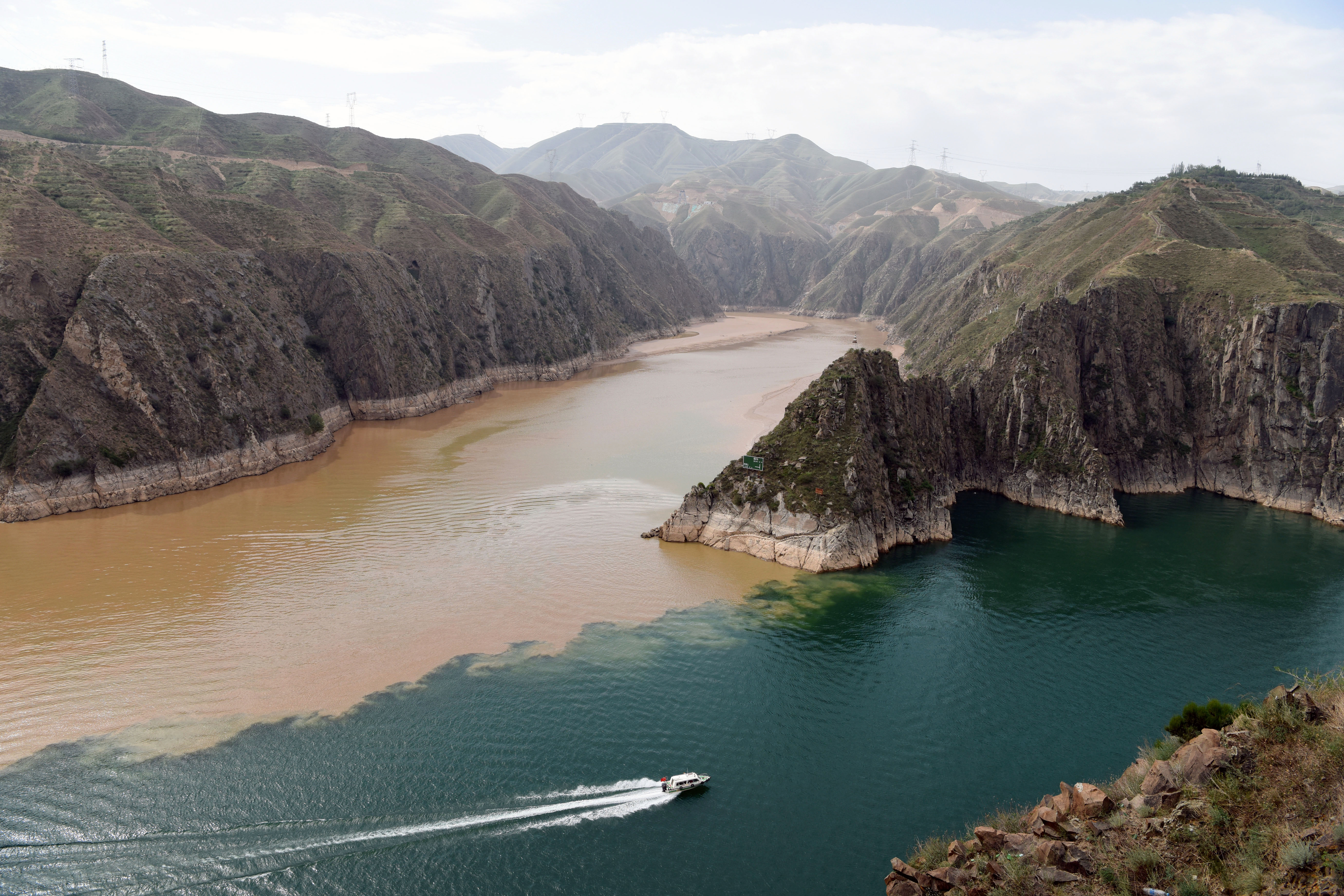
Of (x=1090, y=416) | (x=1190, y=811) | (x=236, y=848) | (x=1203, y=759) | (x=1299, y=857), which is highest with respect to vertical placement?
(x=1090, y=416)

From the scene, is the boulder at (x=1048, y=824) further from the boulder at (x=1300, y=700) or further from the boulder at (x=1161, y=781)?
the boulder at (x=1300, y=700)

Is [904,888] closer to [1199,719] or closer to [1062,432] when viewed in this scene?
[1199,719]

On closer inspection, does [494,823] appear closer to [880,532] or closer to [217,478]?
[880,532]

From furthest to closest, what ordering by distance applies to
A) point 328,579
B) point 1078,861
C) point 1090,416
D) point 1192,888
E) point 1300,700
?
point 1090,416
point 328,579
point 1300,700
point 1078,861
point 1192,888

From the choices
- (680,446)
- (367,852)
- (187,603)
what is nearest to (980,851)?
(367,852)

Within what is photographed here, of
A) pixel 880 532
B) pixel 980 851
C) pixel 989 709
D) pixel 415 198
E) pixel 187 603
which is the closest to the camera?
pixel 980 851

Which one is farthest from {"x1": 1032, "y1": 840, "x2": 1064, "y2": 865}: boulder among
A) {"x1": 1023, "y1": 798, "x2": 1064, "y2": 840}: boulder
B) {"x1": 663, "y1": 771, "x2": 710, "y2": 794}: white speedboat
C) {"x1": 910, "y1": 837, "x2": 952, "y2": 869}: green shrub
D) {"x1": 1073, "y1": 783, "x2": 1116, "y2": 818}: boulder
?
{"x1": 663, "y1": 771, "x2": 710, "y2": 794}: white speedboat

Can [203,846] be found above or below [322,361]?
below

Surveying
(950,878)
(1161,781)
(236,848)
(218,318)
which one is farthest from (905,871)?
(218,318)
